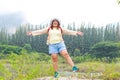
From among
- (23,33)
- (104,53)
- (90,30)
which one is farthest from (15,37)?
(104,53)

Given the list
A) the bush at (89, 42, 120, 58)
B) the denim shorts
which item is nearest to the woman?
the denim shorts

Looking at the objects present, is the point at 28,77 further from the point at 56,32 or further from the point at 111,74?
the point at 56,32

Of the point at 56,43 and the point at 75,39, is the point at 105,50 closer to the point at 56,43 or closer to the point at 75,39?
the point at 75,39

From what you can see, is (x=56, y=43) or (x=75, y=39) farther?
(x=75, y=39)

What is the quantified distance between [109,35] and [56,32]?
72.6m

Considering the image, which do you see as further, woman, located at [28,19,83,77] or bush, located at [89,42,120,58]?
bush, located at [89,42,120,58]

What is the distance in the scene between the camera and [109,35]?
78.9 meters

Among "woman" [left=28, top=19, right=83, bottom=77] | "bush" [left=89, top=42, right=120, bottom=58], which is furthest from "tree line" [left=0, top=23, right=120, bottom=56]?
"woman" [left=28, top=19, right=83, bottom=77]

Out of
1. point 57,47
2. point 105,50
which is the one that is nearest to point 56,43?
point 57,47

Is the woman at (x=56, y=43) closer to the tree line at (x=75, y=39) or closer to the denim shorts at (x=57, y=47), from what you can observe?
the denim shorts at (x=57, y=47)

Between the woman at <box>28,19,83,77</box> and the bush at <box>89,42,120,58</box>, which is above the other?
the woman at <box>28,19,83,77</box>

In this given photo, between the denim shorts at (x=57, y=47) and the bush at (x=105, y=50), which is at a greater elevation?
the denim shorts at (x=57, y=47)

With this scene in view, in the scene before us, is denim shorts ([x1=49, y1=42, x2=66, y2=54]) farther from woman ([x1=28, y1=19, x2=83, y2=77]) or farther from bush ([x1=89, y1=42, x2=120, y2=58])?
bush ([x1=89, y1=42, x2=120, y2=58])

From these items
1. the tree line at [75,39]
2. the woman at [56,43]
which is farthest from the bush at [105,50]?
the woman at [56,43]
